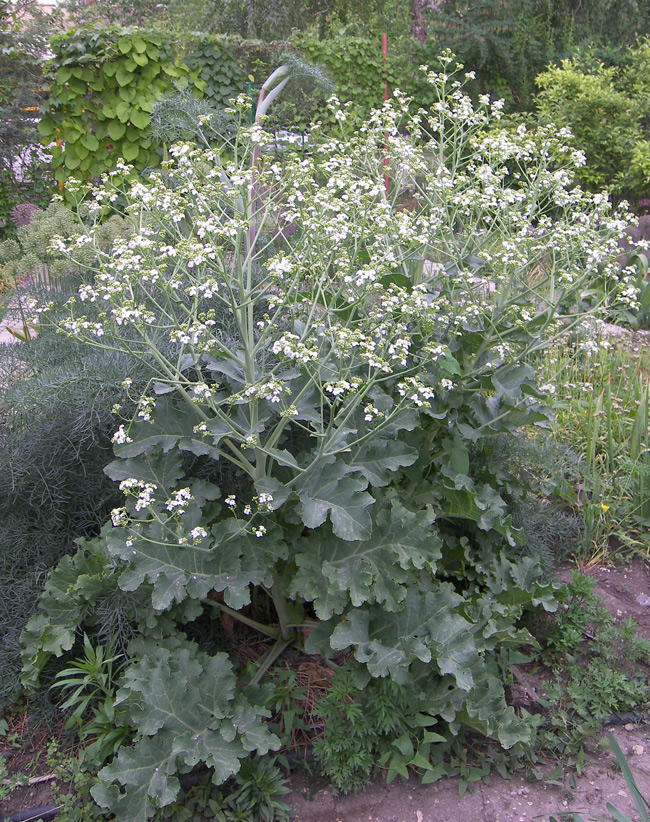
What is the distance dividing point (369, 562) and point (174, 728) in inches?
32.1

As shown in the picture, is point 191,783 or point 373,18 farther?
point 373,18

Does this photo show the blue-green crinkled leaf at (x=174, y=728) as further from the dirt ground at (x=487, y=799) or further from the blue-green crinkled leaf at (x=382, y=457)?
the blue-green crinkled leaf at (x=382, y=457)

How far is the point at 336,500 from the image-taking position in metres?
2.20

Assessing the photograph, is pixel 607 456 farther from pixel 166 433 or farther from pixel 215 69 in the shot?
pixel 215 69

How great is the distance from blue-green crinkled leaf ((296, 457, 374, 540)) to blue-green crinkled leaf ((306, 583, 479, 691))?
→ 0.33 m

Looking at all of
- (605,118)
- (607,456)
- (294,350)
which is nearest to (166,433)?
(294,350)

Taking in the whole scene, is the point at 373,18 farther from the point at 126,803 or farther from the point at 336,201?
the point at 126,803

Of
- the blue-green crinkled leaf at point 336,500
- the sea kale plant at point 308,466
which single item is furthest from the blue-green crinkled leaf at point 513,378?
the blue-green crinkled leaf at point 336,500

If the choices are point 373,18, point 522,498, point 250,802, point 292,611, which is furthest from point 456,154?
point 373,18

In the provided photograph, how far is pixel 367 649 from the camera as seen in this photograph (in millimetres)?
2223

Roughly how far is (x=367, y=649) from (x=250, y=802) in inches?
23.5

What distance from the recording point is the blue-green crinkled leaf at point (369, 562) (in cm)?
224

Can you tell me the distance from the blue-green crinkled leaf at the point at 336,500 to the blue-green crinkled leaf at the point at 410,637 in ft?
1.09

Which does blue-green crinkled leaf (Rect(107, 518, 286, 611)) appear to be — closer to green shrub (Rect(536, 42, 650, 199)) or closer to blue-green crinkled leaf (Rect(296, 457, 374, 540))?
blue-green crinkled leaf (Rect(296, 457, 374, 540))
